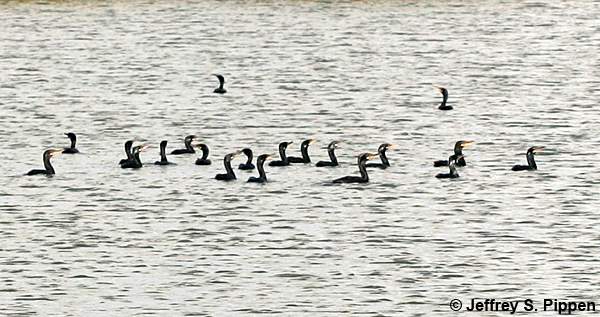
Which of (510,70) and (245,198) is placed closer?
(245,198)

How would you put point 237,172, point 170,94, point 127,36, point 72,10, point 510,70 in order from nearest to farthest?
point 237,172 < point 170,94 < point 510,70 < point 127,36 < point 72,10

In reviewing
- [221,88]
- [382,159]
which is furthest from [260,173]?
[221,88]

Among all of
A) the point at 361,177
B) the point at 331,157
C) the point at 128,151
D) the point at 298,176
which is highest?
the point at 128,151

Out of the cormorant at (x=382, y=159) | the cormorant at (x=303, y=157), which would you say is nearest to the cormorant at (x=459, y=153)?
the cormorant at (x=382, y=159)

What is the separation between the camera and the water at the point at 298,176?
116 ft

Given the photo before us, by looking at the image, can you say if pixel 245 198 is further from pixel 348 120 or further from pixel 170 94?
pixel 170 94

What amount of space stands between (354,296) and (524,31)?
5646cm

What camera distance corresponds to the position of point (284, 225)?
1618 inches

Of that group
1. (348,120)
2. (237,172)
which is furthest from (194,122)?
(237,172)

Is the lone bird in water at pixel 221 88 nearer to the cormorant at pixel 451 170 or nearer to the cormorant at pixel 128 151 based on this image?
the cormorant at pixel 128 151

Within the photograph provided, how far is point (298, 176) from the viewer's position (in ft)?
158

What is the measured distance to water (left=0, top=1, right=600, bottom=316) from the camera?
3525cm

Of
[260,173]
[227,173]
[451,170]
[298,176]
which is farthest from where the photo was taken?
[298,176]

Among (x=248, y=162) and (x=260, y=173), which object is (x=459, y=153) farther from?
(x=260, y=173)
